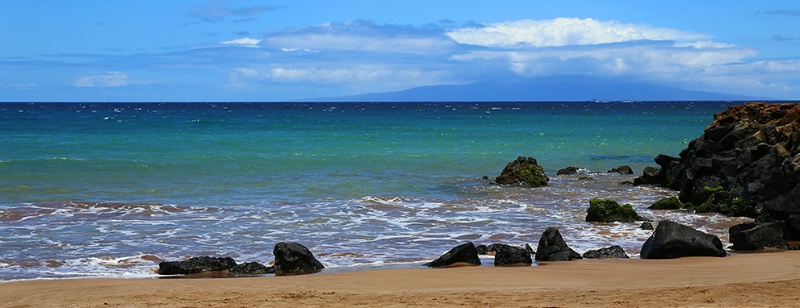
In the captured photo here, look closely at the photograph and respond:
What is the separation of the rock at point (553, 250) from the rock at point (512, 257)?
1.38ft

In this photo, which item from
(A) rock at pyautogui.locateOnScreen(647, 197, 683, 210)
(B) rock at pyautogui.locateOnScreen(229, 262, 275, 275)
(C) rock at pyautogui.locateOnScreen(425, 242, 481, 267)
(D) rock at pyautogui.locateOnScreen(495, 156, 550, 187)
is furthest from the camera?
(D) rock at pyautogui.locateOnScreen(495, 156, 550, 187)

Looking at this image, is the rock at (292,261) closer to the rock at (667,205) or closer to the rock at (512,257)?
the rock at (512,257)

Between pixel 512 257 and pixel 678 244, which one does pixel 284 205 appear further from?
pixel 678 244

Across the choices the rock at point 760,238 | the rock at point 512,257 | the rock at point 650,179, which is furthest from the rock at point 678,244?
the rock at point 650,179

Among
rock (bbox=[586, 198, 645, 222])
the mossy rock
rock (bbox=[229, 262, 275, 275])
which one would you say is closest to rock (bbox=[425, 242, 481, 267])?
rock (bbox=[229, 262, 275, 275])

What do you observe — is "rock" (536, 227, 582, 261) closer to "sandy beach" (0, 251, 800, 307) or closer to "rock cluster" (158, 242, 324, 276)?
"sandy beach" (0, 251, 800, 307)

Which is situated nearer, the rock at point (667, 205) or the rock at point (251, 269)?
the rock at point (251, 269)

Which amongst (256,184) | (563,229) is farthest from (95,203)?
(563,229)

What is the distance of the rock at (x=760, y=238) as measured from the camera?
15.6 metres

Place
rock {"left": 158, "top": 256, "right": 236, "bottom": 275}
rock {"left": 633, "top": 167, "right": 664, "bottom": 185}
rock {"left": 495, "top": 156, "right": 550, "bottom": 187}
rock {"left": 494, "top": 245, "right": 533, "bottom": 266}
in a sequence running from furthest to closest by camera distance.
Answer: rock {"left": 633, "top": 167, "right": 664, "bottom": 185} → rock {"left": 495, "top": 156, "right": 550, "bottom": 187} → rock {"left": 494, "top": 245, "right": 533, "bottom": 266} → rock {"left": 158, "top": 256, "right": 236, "bottom": 275}

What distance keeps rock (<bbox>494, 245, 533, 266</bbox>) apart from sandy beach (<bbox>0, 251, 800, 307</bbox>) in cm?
42

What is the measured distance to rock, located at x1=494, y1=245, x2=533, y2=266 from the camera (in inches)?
558

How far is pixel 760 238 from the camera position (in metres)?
15.7

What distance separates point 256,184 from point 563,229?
42.3ft
